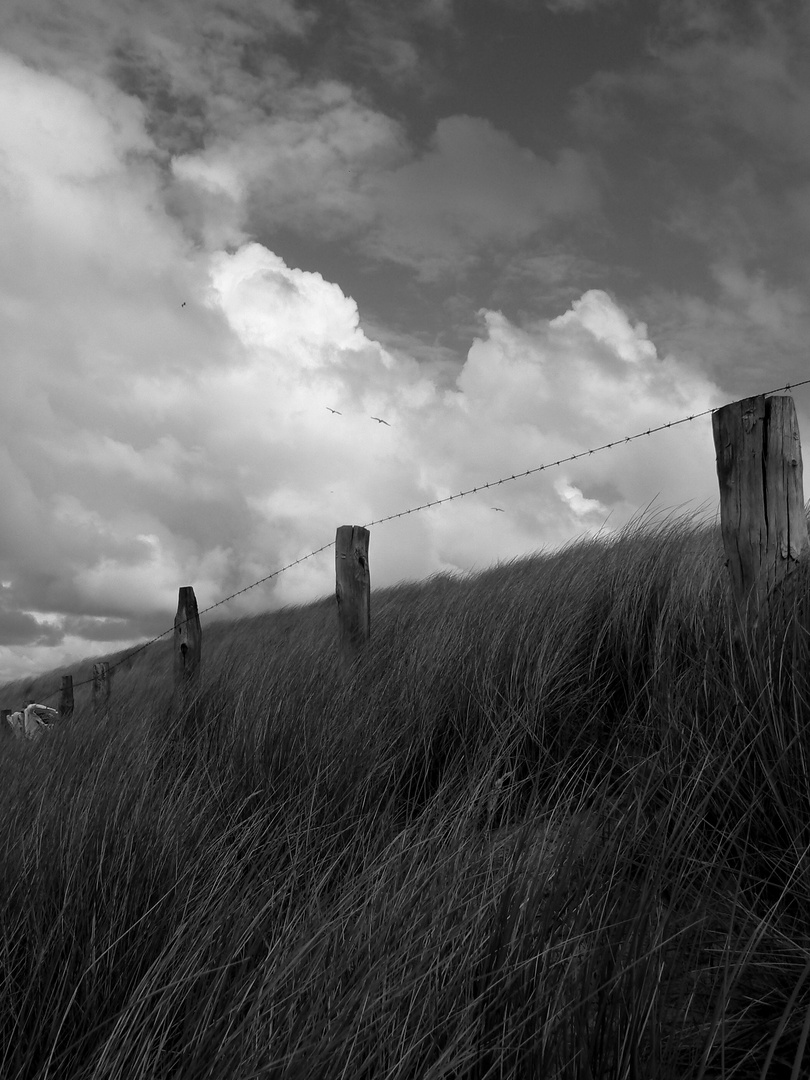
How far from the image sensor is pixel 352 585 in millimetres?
5648

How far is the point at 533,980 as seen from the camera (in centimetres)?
163

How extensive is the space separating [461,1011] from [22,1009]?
100cm

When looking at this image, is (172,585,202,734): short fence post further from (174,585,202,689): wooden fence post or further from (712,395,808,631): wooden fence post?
(712,395,808,631): wooden fence post

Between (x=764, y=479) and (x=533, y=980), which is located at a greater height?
(x=764, y=479)

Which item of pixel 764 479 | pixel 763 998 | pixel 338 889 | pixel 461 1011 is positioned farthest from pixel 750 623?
pixel 461 1011

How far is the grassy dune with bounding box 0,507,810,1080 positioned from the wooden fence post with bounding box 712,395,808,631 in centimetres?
25

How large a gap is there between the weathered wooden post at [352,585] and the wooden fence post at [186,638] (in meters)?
1.47

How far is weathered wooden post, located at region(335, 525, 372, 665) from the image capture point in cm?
554

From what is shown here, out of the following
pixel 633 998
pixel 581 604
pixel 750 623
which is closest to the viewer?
pixel 633 998

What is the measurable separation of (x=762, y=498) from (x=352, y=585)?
298 cm

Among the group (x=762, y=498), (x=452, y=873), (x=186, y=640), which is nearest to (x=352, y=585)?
(x=186, y=640)

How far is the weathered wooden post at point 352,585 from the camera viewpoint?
554 centimetres

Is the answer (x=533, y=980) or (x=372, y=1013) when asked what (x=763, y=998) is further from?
(x=372, y=1013)

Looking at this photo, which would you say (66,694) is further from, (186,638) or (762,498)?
(762,498)
